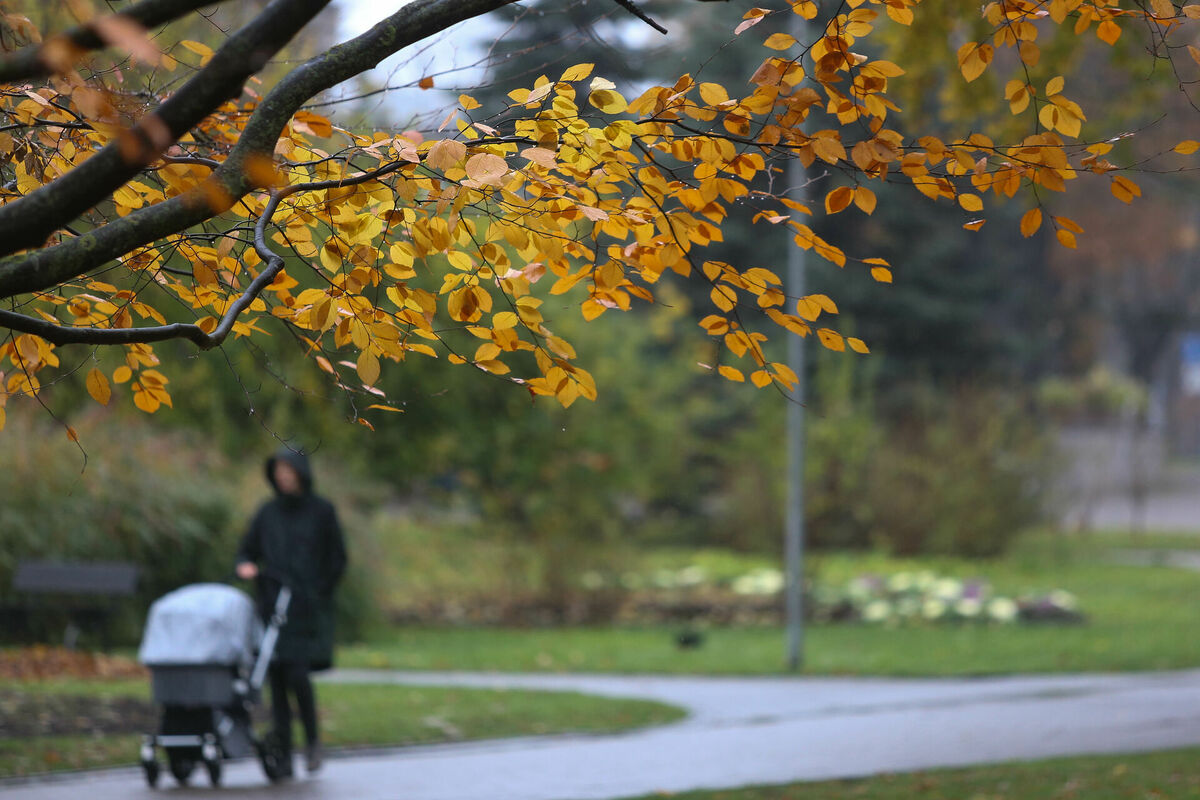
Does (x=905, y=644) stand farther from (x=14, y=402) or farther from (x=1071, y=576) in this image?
(x=14, y=402)

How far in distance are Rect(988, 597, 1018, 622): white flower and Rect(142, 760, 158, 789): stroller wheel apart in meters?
11.5

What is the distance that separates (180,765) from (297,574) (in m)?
1.22

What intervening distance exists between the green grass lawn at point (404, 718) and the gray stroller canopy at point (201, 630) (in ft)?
3.45

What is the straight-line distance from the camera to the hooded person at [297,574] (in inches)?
310

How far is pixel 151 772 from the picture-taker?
7.44 metres

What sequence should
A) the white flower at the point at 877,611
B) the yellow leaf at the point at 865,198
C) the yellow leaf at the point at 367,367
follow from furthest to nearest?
the white flower at the point at 877,611
the yellow leaf at the point at 865,198
the yellow leaf at the point at 367,367

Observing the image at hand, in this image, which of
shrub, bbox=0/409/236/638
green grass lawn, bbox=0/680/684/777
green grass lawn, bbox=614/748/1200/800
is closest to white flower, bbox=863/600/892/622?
green grass lawn, bbox=0/680/684/777

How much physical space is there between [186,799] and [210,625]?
0.92 metres

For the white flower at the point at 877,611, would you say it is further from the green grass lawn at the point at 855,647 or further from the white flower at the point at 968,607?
the white flower at the point at 968,607

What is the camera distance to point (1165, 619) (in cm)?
1634

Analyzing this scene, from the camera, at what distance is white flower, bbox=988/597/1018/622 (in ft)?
53.8

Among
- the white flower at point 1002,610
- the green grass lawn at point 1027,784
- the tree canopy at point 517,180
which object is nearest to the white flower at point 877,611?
the white flower at point 1002,610

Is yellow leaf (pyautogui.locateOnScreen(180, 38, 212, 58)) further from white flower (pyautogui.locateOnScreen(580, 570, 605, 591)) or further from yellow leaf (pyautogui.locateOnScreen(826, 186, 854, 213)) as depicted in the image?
white flower (pyautogui.locateOnScreen(580, 570, 605, 591))

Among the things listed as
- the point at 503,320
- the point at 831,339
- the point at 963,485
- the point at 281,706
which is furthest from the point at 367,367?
the point at 963,485
